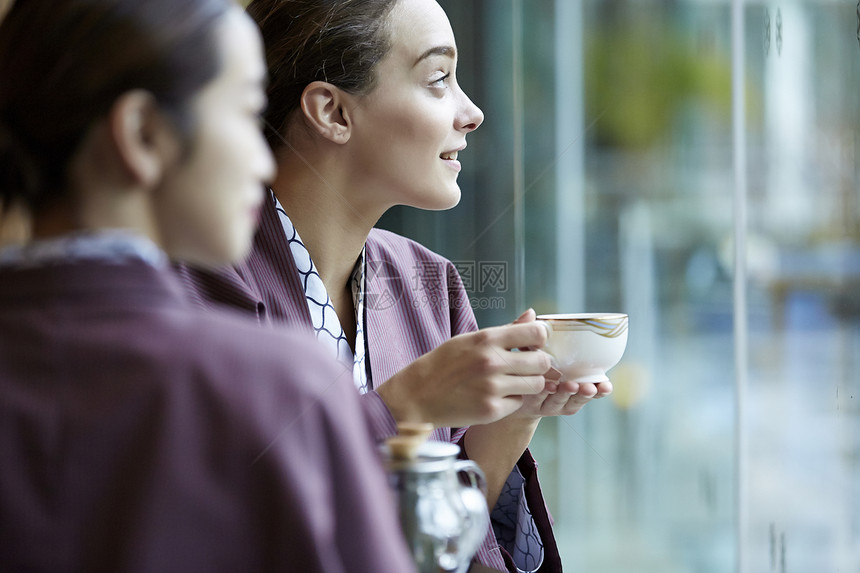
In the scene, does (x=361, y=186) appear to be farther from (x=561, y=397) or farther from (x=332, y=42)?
(x=561, y=397)

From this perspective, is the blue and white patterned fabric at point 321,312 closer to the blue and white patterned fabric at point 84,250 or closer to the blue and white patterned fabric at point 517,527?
the blue and white patterned fabric at point 517,527

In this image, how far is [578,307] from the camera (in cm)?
216

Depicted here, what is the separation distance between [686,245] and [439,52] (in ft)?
4.43

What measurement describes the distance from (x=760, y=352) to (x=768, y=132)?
514 mm

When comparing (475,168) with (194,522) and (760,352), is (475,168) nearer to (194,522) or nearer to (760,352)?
(760,352)

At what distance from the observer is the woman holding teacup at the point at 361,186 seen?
93cm

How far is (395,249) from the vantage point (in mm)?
1181

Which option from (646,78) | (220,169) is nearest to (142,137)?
(220,169)

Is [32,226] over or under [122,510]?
over

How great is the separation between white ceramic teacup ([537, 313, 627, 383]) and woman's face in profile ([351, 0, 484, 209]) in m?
0.27

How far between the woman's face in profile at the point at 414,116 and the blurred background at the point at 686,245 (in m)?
0.36

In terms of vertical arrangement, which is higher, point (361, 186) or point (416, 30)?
point (416, 30)

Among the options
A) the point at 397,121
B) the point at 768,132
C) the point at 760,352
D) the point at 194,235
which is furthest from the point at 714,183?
the point at 194,235

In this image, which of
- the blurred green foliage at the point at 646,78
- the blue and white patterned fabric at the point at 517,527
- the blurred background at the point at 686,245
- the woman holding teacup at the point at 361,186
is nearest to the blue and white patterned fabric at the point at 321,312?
the woman holding teacup at the point at 361,186
